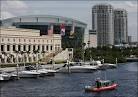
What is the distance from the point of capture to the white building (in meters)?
154

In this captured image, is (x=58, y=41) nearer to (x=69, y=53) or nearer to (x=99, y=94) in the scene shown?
(x=69, y=53)

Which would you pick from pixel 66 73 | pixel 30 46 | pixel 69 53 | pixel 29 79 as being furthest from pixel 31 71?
pixel 69 53

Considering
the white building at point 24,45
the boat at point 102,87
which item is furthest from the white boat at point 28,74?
the white building at point 24,45

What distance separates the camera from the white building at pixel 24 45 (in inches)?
6073

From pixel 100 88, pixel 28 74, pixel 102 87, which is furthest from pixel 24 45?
pixel 100 88

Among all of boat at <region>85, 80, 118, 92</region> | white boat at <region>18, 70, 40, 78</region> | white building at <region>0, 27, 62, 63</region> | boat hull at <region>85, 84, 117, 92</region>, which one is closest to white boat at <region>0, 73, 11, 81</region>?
white boat at <region>18, 70, 40, 78</region>

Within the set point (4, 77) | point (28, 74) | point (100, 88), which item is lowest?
point (28, 74)

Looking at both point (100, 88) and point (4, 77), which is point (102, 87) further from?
point (4, 77)

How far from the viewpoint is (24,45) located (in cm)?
16688

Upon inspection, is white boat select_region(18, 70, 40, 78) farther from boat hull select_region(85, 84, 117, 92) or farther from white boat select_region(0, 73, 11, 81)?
boat hull select_region(85, 84, 117, 92)

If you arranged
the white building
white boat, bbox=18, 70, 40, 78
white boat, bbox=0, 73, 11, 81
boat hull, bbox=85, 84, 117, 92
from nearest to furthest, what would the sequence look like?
1. boat hull, bbox=85, 84, 117, 92
2. white boat, bbox=0, 73, 11, 81
3. white boat, bbox=18, 70, 40, 78
4. the white building

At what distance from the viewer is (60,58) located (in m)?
178

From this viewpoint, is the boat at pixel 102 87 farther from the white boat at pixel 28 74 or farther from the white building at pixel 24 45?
the white building at pixel 24 45

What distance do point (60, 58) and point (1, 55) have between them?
110 ft
